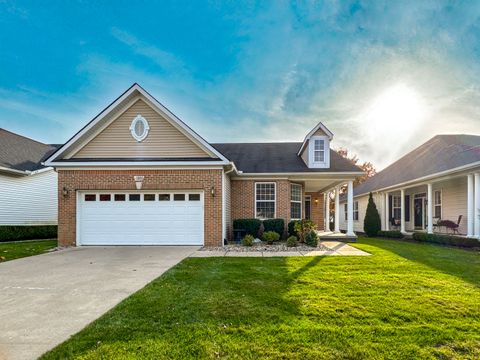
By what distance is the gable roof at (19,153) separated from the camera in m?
16.5

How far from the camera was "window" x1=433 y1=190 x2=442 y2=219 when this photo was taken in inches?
653

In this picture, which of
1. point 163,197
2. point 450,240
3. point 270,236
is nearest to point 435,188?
point 450,240

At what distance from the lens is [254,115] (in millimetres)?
17156

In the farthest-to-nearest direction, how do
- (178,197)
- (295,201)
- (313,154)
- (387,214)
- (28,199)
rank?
(387,214) < (28,199) < (295,201) < (313,154) < (178,197)

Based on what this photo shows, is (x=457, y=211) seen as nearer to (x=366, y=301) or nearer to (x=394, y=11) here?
(x=394, y=11)

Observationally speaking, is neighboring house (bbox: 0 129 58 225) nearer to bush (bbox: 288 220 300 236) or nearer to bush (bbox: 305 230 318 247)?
bush (bbox: 288 220 300 236)

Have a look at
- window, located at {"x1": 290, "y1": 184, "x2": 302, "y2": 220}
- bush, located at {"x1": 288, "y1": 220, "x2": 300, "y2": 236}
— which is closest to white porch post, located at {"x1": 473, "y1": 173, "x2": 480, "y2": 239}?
bush, located at {"x1": 288, "y1": 220, "x2": 300, "y2": 236}

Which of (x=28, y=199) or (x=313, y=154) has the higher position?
(x=313, y=154)

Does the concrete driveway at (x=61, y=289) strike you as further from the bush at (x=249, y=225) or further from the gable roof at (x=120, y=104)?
the gable roof at (x=120, y=104)

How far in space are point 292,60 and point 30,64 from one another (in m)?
12.6

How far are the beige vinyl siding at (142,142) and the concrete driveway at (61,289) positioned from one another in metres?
4.16

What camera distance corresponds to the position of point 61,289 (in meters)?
5.80

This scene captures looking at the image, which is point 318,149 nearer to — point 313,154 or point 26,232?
point 313,154

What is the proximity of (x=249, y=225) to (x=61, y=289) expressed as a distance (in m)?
8.89
